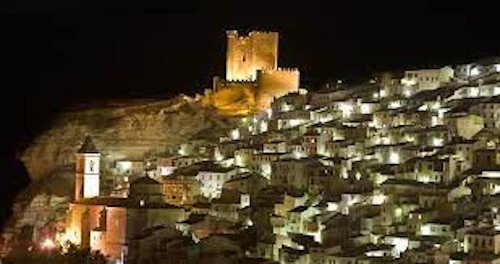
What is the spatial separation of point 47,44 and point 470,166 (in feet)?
67.3

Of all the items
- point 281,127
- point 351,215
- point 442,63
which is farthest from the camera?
point 442,63

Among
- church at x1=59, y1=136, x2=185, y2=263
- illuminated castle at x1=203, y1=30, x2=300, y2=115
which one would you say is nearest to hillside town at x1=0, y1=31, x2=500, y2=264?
church at x1=59, y1=136, x2=185, y2=263

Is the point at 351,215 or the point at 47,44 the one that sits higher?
the point at 47,44

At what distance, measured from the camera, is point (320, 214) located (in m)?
18.8

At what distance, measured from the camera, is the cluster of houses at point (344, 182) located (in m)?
17.3

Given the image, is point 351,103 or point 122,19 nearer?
point 351,103

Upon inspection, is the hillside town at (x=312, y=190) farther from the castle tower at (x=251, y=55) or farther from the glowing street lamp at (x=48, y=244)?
the castle tower at (x=251, y=55)

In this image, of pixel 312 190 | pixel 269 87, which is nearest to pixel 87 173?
pixel 312 190

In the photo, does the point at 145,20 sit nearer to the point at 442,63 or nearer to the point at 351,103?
A: the point at 442,63

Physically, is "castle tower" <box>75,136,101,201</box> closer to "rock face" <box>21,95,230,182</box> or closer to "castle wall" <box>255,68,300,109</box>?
"rock face" <box>21,95,230,182</box>

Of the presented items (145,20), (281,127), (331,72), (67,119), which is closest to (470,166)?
(281,127)

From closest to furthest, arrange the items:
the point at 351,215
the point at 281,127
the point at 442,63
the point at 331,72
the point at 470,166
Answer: the point at 351,215 < the point at 470,166 < the point at 281,127 < the point at 442,63 < the point at 331,72

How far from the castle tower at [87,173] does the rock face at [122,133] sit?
6.69 feet

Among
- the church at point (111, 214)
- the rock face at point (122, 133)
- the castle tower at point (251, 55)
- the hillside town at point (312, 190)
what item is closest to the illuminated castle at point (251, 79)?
the castle tower at point (251, 55)
